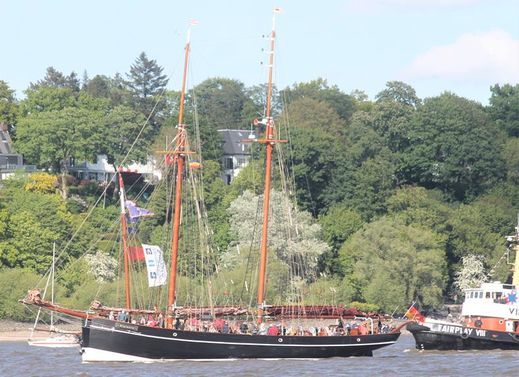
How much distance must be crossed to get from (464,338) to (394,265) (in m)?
46.2

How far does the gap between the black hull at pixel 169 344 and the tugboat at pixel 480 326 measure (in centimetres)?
1400

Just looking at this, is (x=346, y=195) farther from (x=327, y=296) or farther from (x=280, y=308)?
(x=280, y=308)

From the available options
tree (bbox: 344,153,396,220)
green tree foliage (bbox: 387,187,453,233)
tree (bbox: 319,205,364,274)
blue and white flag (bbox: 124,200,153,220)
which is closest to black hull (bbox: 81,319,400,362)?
blue and white flag (bbox: 124,200,153,220)

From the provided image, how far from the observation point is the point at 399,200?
18438cm

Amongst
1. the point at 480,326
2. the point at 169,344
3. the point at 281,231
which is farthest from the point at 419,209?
the point at 169,344

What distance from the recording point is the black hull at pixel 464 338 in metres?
118

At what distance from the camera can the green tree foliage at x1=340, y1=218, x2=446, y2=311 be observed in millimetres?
163125

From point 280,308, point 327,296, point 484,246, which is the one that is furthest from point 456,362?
point 484,246

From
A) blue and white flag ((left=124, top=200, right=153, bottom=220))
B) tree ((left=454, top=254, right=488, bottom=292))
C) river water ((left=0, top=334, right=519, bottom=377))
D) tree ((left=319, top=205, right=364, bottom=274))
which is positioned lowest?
river water ((left=0, top=334, right=519, bottom=377))

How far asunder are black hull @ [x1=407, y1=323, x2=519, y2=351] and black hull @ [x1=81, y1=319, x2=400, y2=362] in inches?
619

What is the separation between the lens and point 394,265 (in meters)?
164

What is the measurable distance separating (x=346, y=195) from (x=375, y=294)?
26874mm

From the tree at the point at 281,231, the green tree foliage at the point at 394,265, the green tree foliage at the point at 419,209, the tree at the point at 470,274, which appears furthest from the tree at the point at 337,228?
the tree at the point at 470,274

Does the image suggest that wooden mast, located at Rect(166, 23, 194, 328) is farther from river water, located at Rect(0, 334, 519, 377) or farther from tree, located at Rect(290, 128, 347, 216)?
tree, located at Rect(290, 128, 347, 216)
